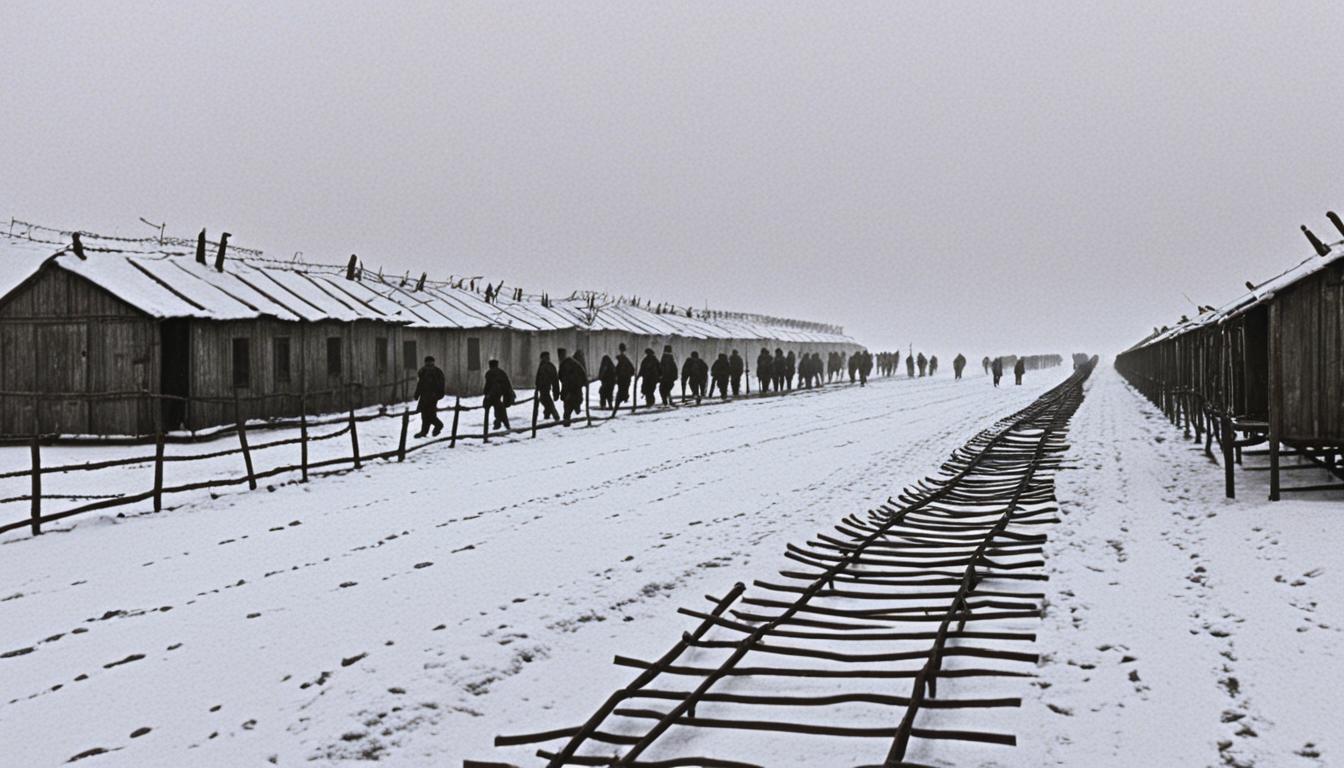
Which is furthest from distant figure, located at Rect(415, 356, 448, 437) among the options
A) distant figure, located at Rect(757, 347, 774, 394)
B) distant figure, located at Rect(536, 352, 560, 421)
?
distant figure, located at Rect(757, 347, 774, 394)

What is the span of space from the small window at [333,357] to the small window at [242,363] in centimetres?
344

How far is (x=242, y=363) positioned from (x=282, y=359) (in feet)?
4.89

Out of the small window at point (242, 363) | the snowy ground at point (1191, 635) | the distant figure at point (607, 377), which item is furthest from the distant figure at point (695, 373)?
the snowy ground at point (1191, 635)

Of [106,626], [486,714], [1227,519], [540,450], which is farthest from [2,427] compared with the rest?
[1227,519]

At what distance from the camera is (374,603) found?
7.18m

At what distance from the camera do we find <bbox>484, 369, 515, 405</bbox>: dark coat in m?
20.4

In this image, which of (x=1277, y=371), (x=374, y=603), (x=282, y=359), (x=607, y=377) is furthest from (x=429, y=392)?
(x=1277, y=371)

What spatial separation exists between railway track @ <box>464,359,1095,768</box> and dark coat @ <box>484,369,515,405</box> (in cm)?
1244

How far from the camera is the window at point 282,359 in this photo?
952 inches

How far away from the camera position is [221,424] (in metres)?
22.2

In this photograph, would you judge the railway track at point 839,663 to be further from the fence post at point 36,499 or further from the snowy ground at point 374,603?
the fence post at point 36,499

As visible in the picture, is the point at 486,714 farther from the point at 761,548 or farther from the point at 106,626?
the point at 761,548

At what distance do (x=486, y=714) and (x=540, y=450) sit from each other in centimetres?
1293

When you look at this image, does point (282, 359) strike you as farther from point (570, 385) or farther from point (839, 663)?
point (839, 663)
